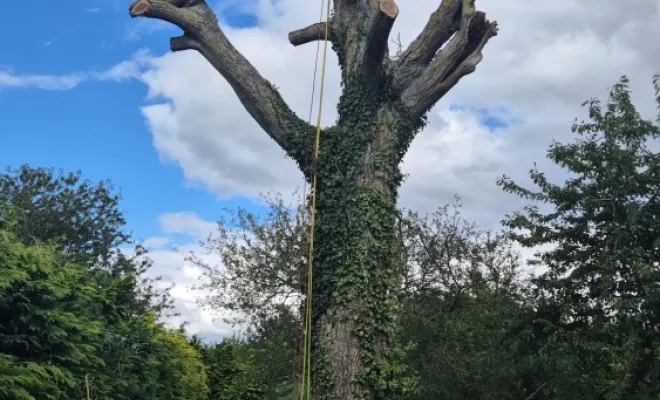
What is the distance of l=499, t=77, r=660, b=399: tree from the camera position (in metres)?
8.60

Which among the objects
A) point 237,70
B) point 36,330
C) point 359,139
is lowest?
point 36,330

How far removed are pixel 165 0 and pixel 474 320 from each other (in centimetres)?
672

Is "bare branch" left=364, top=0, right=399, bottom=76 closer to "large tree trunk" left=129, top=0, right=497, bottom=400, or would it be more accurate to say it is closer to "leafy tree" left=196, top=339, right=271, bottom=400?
"large tree trunk" left=129, top=0, right=497, bottom=400

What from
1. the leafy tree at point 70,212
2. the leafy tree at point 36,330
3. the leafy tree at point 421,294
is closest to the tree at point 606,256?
the leafy tree at point 421,294

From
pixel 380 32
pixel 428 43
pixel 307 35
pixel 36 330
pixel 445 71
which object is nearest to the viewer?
pixel 36 330

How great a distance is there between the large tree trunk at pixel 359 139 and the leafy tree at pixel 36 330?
8.08ft

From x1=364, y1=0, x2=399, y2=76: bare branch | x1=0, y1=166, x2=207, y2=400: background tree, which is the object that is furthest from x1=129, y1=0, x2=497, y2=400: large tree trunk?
x1=0, y1=166, x2=207, y2=400: background tree

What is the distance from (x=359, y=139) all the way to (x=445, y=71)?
1.33 metres

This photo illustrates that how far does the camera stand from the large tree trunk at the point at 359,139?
6.96 metres

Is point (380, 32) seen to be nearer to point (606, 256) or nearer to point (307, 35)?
point (307, 35)

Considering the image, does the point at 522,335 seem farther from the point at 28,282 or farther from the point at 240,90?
the point at 28,282

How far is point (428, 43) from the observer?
8070 millimetres

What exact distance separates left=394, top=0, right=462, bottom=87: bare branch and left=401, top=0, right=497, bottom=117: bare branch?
0.11m

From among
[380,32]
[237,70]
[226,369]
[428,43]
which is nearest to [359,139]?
[380,32]
